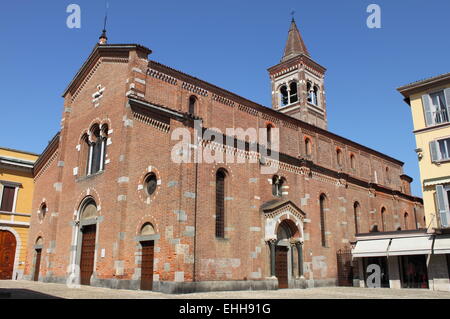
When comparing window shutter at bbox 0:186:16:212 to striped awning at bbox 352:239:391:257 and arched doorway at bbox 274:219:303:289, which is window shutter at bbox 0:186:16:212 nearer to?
arched doorway at bbox 274:219:303:289

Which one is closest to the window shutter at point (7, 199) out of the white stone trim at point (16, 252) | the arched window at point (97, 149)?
the white stone trim at point (16, 252)

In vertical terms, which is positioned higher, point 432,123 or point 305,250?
point 432,123

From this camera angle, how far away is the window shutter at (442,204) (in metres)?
21.4

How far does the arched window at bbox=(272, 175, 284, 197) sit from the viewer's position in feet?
82.4

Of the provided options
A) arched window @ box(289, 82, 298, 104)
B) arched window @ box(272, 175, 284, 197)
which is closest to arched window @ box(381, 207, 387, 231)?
arched window @ box(272, 175, 284, 197)

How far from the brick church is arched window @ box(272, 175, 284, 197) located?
2.9 inches

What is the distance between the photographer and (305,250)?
24938 mm

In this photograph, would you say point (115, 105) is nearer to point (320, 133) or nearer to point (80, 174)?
point (80, 174)

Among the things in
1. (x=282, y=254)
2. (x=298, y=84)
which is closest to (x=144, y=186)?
(x=282, y=254)

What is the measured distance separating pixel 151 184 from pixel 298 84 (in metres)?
26.1

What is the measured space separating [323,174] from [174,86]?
13005 mm

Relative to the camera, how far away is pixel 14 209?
2852 cm
